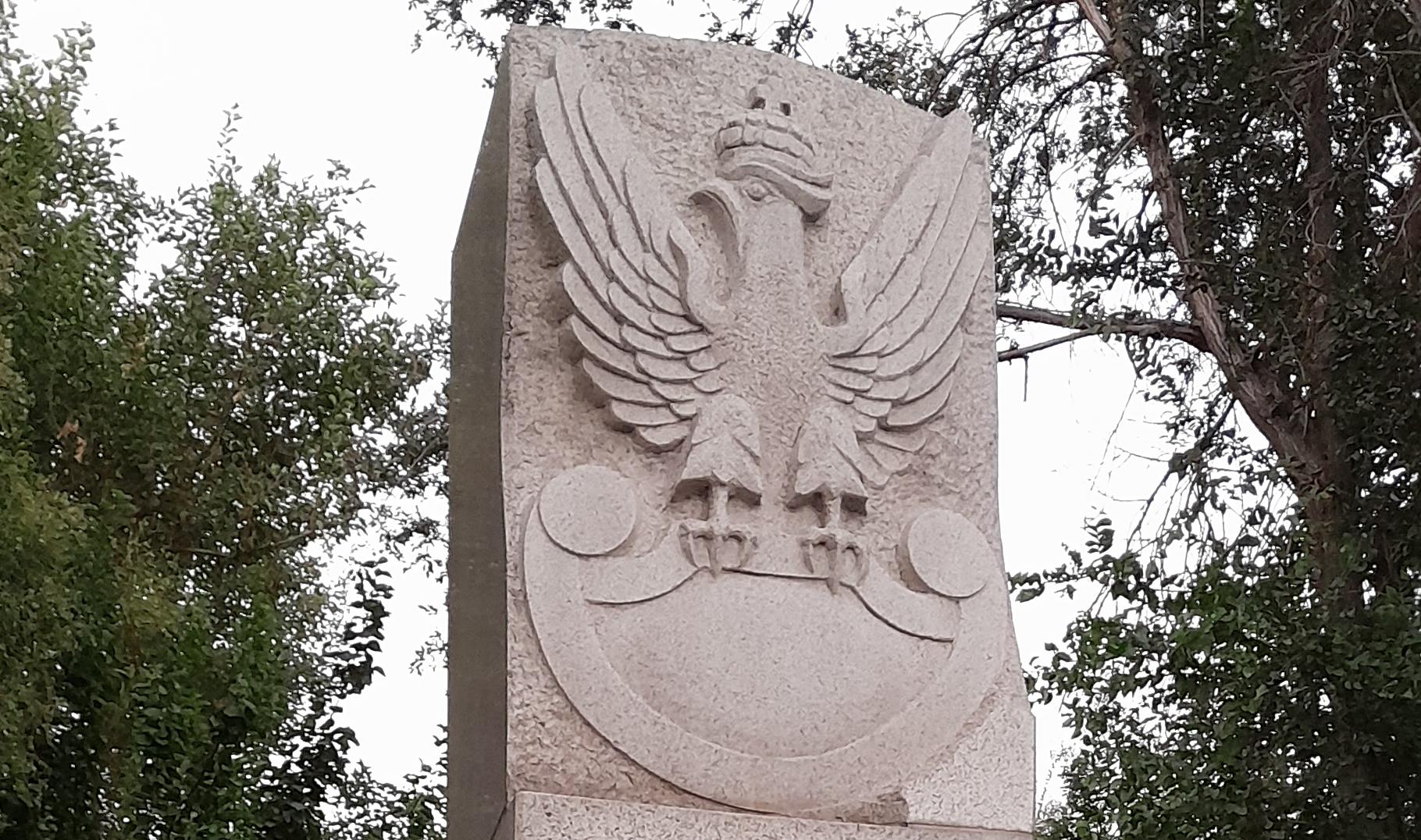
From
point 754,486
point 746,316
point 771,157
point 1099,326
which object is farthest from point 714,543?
point 1099,326

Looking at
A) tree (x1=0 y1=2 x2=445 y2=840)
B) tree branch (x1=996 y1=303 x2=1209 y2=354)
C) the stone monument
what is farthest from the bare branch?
the stone monument

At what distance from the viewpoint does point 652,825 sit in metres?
2.54

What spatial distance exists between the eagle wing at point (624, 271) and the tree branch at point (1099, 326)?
3.10m

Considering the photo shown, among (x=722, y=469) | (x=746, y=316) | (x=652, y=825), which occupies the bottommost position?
(x=652, y=825)

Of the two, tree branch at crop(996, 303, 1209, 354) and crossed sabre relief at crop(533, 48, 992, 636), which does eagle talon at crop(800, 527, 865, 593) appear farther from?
tree branch at crop(996, 303, 1209, 354)

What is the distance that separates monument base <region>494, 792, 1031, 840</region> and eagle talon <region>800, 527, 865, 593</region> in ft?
1.19

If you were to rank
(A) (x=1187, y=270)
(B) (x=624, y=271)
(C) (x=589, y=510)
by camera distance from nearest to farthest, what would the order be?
(C) (x=589, y=510)
(B) (x=624, y=271)
(A) (x=1187, y=270)

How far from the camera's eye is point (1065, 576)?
213 inches

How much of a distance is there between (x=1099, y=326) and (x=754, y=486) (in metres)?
3.27

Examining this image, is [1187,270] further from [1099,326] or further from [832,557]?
[832,557]

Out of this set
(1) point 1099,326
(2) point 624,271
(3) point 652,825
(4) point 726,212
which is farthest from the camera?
(1) point 1099,326

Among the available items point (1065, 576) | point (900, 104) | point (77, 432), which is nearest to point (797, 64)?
point (900, 104)

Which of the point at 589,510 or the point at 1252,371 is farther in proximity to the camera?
the point at 1252,371

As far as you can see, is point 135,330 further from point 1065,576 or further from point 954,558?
point 954,558
